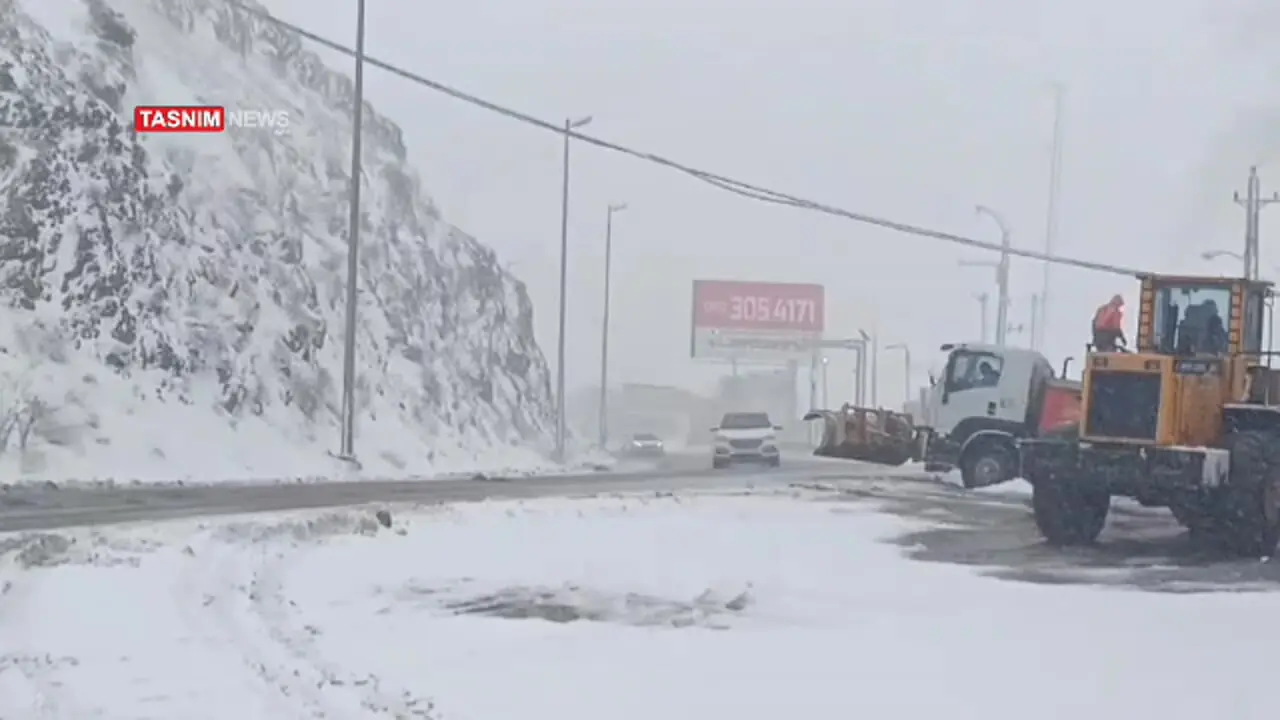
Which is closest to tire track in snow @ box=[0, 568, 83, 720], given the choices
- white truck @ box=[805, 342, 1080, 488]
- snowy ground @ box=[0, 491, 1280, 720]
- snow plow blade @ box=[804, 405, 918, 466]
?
snowy ground @ box=[0, 491, 1280, 720]

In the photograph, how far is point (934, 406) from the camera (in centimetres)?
3206

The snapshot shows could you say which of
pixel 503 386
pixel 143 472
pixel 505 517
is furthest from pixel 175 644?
pixel 503 386

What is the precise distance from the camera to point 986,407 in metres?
31.3

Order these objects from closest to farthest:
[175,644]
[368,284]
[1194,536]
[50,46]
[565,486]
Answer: [175,644] < [1194,536] < [565,486] < [50,46] < [368,284]

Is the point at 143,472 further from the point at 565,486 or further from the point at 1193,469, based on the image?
the point at 1193,469

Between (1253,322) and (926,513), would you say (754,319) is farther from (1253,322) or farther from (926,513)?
(1253,322)

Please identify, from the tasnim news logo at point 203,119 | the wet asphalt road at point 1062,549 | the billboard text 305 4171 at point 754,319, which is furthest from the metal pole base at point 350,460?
the billboard text 305 4171 at point 754,319

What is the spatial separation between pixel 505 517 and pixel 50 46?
24.2m

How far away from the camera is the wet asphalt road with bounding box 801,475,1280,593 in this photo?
16.7 metres

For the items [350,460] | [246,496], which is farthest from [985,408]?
[246,496]

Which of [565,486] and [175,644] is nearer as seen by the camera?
[175,644]

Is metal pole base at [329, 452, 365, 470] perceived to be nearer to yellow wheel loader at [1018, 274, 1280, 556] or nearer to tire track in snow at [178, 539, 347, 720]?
yellow wheel loader at [1018, 274, 1280, 556]

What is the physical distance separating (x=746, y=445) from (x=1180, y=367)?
3017 centimetres

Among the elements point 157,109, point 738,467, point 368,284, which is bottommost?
point 738,467
